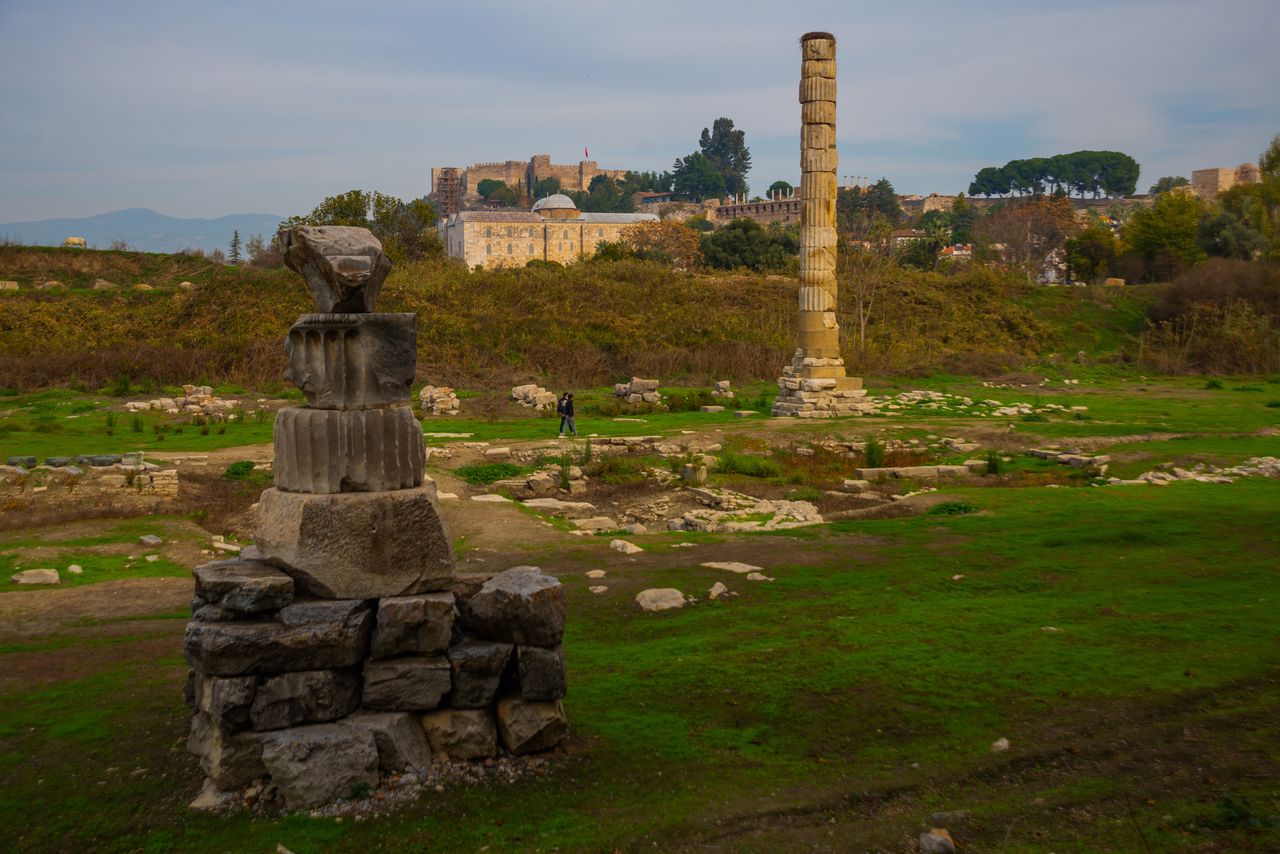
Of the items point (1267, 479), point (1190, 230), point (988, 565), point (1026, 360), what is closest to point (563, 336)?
point (1026, 360)

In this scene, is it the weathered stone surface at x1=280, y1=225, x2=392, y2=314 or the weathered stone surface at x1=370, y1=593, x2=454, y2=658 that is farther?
the weathered stone surface at x1=280, y1=225, x2=392, y2=314

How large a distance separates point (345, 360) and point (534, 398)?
771 inches

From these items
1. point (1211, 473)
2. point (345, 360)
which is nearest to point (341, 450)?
point (345, 360)

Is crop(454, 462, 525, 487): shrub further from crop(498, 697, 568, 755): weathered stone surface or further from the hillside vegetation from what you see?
the hillside vegetation

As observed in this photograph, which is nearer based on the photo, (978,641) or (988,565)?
(978,641)

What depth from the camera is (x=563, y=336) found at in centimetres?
3328

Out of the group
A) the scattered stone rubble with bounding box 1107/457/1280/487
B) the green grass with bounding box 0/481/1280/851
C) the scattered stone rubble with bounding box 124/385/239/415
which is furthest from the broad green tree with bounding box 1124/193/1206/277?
the green grass with bounding box 0/481/1280/851

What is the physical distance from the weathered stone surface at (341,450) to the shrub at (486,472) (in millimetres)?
10112

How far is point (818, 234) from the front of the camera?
2636cm

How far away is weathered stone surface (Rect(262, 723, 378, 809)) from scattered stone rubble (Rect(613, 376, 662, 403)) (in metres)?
19.9

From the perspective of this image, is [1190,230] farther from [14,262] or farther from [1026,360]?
[14,262]

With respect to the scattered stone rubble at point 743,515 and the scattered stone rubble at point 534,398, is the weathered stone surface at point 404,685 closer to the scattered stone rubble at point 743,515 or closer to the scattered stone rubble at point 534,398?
the scattered stone rubble at point 743,515

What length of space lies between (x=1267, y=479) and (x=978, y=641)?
358 inches

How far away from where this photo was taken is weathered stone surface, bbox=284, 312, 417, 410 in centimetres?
609
